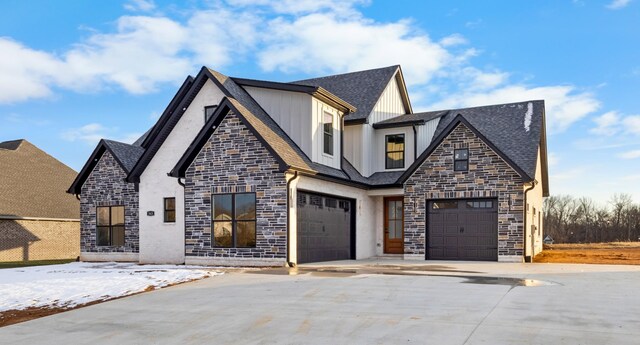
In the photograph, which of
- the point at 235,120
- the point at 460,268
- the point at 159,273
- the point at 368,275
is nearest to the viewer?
the point at 368,275

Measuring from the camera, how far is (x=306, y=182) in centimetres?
1895

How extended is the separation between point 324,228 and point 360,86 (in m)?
8.53

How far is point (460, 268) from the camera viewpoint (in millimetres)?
17125

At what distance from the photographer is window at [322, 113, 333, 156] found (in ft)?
70.4

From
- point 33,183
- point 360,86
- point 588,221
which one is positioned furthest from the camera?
point 588,221

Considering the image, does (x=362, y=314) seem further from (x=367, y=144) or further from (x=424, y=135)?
(x=424, y=135)

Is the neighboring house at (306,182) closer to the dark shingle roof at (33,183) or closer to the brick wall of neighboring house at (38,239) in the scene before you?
the brick wall of neighboring house at (38,239)

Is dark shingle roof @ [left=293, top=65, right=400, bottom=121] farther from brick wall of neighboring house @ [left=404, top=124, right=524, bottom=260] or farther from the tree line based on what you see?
the tree line

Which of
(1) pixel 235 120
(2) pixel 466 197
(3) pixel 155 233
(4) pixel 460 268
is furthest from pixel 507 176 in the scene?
(3) pixel 155 233

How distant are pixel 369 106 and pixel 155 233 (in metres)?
10.0

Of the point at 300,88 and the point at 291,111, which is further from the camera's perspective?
the point at 291,111

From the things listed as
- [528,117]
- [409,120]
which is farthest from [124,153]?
[528,117]

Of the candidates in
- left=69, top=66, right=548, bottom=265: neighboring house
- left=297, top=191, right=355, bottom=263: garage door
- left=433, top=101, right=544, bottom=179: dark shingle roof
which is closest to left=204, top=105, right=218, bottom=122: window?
left=69, top=66, right=548, bottom=265: neighboring house

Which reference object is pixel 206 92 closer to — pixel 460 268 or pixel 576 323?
pixel 460 268
